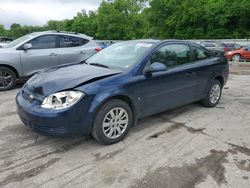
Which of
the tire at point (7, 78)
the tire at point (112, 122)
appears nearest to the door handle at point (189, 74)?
the tire at point (112, 122)

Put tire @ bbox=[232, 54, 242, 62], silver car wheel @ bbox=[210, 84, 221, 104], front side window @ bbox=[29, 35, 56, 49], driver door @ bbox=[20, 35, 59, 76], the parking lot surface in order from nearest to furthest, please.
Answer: the parking lot surface < silver car wheel @ bbox=[210, 84, 221, 104] < driver door @ bbox=[20, 35, 59, 76] < front side window @ bbox=[29, 35, 56, 49] < tire @ bbox=[232, 54, 242, 62]

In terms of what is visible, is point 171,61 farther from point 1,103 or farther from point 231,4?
point 231,4

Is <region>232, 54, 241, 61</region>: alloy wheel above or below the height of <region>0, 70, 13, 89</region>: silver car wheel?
below

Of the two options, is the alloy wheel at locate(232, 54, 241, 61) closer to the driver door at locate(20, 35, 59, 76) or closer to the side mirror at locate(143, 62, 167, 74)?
the driver door at locate(20, 35, 59, 76)

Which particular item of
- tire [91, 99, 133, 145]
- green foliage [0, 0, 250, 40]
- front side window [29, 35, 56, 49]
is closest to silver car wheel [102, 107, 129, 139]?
tire [91, 99, 133, 145]

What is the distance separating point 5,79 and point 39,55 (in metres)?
1.10

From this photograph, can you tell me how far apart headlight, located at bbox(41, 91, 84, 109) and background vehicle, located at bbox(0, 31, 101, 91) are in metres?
4.16

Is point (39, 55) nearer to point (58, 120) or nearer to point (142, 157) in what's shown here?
point (58, 120)

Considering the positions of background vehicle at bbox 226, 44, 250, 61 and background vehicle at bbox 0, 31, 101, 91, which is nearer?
background vehicle at bbox 0, 31, 101, 91

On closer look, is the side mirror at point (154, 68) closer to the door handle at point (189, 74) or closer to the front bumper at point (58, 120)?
the door handle at point (189, 74)

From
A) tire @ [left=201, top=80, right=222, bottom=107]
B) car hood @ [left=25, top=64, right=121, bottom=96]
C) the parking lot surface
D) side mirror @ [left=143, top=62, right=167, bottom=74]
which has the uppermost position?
side mirror @ [left=143, top=62, right=167, bottom=74]

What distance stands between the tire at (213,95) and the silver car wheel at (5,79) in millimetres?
4996

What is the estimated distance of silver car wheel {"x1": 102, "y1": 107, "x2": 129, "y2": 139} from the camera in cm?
376

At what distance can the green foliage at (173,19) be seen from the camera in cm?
4559
